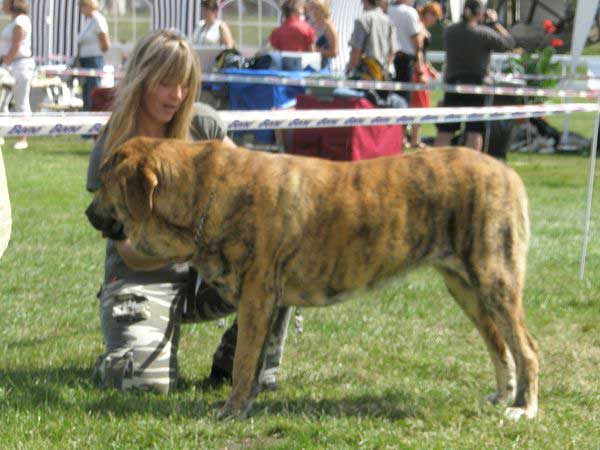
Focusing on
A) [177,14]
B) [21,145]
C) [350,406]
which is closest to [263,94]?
[21,145]

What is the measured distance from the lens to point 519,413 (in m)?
4.45

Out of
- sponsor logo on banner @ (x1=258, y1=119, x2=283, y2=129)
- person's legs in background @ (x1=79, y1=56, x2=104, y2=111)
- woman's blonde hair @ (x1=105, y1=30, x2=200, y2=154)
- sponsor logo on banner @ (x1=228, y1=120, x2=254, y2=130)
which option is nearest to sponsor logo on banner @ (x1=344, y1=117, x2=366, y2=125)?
sponsor logo on banner @ (x1=258, y1=119, x2=283, y2=129)

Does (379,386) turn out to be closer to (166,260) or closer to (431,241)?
(431,241)

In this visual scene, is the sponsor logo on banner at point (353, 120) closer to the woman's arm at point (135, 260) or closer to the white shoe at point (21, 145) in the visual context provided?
the woman's arm at point (135, 260)

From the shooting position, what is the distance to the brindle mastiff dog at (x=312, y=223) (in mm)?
4195

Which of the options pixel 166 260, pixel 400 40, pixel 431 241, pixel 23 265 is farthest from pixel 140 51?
pixel 400 40

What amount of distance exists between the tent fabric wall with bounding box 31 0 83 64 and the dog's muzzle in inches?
570

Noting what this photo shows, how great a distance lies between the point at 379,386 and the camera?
5020 mm

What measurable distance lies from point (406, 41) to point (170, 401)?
11724 millimetres

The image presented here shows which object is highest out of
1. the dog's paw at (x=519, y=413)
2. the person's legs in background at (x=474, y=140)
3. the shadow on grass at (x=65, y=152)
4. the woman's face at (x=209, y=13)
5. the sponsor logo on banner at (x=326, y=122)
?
the woman's face at (x=209, y=13)

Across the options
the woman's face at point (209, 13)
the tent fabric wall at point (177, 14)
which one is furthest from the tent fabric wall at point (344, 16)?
the woman's face at point (209, 13)

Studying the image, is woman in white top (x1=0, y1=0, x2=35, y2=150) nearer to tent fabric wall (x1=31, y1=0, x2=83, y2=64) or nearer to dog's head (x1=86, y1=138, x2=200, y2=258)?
tent fabric wall (x1=31, y1=0, x2=83, y2=64)

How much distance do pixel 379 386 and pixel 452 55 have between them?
9.03m

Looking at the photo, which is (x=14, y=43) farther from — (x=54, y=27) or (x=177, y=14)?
(x=54, y=27)
